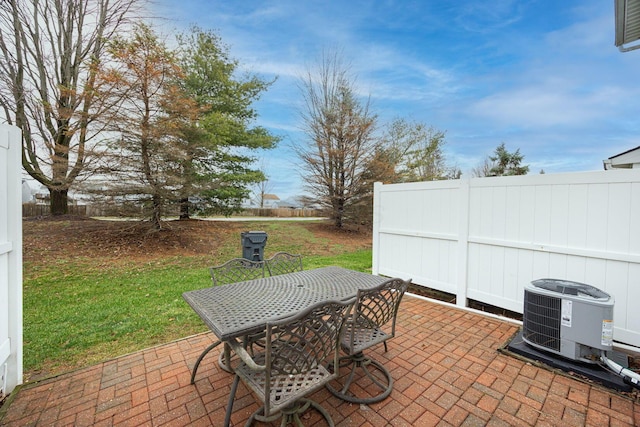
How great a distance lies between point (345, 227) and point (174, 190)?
24.8 ft

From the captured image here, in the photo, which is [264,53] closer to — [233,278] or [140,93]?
[140,93]

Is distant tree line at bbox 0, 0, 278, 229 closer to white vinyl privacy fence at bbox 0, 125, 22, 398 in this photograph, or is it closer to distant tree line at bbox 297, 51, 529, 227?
distant tree line at bbox 297, 51, 529, 227

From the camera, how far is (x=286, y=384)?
5.16ft

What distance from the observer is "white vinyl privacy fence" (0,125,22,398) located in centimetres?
192

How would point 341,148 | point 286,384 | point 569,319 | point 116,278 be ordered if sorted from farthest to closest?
point 341,148 → point 116,278 → point 569,319 → point 286,384

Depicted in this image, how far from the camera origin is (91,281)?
5023 millimetres

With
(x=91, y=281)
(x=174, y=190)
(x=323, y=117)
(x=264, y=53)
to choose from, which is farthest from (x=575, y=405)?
(x=323, y=117)

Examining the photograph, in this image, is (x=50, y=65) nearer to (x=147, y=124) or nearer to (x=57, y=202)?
(x=57, y=202)

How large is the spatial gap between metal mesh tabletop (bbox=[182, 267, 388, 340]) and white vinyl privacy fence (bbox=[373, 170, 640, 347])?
185cm

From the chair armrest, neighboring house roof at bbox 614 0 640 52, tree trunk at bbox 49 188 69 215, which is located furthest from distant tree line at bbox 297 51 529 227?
the chair armrest

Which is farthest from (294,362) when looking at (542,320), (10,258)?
(542,320)

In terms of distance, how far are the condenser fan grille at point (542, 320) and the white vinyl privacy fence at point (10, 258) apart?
4.46 meters

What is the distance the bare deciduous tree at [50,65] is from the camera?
8.28 meters

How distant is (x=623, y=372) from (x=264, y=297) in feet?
9.61
